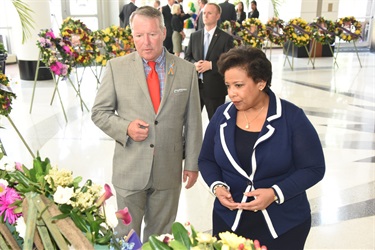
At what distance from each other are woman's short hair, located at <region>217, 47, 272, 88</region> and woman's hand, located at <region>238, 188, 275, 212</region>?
1.64 ft

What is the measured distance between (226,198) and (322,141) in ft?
14.1

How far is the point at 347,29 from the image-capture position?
1174cm

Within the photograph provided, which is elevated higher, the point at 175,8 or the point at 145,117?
the point at 175,8

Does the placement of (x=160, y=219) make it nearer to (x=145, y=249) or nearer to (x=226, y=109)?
(x=226, y=109)

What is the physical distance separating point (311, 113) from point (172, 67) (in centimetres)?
545

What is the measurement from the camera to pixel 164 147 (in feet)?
8.06

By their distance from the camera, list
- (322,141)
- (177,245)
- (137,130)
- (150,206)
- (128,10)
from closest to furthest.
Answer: (177,245) < (137,130) < (150,206) < (322,141) < (128,10)

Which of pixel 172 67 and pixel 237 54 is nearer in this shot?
pixel 237 54

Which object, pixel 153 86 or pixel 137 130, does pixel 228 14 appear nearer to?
pixel 153 86

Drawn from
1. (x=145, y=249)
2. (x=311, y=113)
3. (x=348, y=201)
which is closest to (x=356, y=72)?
(x=311, y=113)

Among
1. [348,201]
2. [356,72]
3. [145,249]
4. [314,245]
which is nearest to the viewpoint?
[145,249]

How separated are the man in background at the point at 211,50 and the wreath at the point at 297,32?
22.7ft

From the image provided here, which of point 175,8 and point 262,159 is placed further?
point 175,8

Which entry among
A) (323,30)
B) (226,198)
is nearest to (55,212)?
(226,198)
